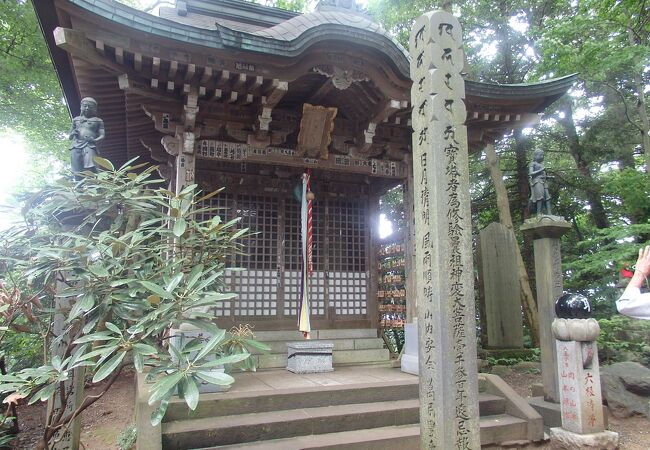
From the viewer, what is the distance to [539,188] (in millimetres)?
6492

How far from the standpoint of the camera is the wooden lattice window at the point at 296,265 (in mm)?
8484

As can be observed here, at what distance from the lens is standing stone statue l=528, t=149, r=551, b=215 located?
6.44 metres

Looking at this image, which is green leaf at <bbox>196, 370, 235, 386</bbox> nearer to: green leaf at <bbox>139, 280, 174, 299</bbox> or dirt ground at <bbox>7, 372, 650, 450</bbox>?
green leaf at <bbox>139, 280, 174, 299</bbox>

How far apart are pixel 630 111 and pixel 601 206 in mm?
2881

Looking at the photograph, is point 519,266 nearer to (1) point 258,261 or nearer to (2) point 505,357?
(2) point 505,357

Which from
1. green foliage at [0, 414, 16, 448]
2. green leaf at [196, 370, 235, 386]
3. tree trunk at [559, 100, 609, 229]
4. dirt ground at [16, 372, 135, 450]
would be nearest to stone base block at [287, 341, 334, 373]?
dirt ground at [16, 372, 135, 450]

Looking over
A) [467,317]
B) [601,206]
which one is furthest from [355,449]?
[601,206]

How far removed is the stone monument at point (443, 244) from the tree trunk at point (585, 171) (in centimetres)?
1144

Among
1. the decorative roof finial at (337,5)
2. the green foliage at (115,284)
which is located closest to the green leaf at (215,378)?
the green foliage at (115,284)

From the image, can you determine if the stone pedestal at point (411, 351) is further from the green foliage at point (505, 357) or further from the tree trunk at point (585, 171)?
the tree trunk at point (585, 171)

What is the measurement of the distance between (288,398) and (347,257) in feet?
13.5

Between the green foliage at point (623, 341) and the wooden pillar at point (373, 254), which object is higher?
the wooden pillar at point (373, 254)

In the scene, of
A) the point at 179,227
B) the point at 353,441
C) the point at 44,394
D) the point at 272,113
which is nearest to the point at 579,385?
the point at 353,441

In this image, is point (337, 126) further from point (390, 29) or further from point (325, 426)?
point (390, 29)
